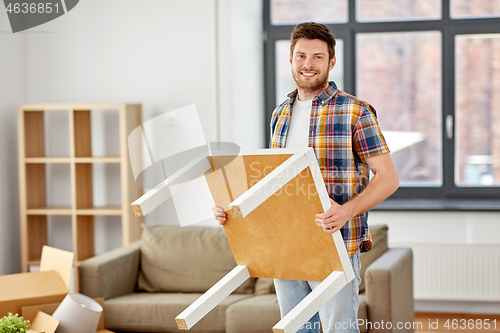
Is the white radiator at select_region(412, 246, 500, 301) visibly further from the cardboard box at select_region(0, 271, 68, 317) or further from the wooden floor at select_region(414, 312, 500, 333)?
the cardboard box at select_region(0, 271, 68, 317)

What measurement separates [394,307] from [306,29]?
1.47 meters

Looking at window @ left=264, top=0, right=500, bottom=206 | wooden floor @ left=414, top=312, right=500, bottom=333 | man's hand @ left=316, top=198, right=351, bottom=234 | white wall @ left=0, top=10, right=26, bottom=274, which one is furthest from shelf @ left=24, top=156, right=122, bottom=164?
man's hand @ left=316, top=198, right=351, bottom=234

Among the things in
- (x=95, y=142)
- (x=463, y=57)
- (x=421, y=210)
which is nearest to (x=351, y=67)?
(x=463, y=57)

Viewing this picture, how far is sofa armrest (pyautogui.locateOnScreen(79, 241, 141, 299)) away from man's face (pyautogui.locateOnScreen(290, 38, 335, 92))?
67.5 inches

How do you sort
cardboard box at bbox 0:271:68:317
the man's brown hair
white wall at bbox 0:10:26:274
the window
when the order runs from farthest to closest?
the window, white wall at bbox 0:10:26:274, cardboard box at bbox 0:271:68:317, the man's brown hair

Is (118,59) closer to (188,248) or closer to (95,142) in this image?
(95,142)

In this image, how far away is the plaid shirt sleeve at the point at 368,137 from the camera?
61.2 inches

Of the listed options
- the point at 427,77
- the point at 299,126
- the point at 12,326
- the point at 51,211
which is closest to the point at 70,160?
the point at 51,211

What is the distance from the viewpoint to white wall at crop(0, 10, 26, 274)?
3.65 metres

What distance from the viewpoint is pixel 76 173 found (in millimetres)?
3623

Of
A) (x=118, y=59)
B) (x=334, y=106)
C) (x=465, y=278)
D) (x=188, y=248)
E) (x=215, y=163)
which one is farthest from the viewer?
(x=118, y=59)

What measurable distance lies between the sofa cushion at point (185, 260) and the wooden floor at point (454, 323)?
115 cm

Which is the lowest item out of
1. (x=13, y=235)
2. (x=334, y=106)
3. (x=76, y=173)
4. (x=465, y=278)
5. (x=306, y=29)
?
(x=465, y=278)

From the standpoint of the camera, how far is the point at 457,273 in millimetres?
3562
